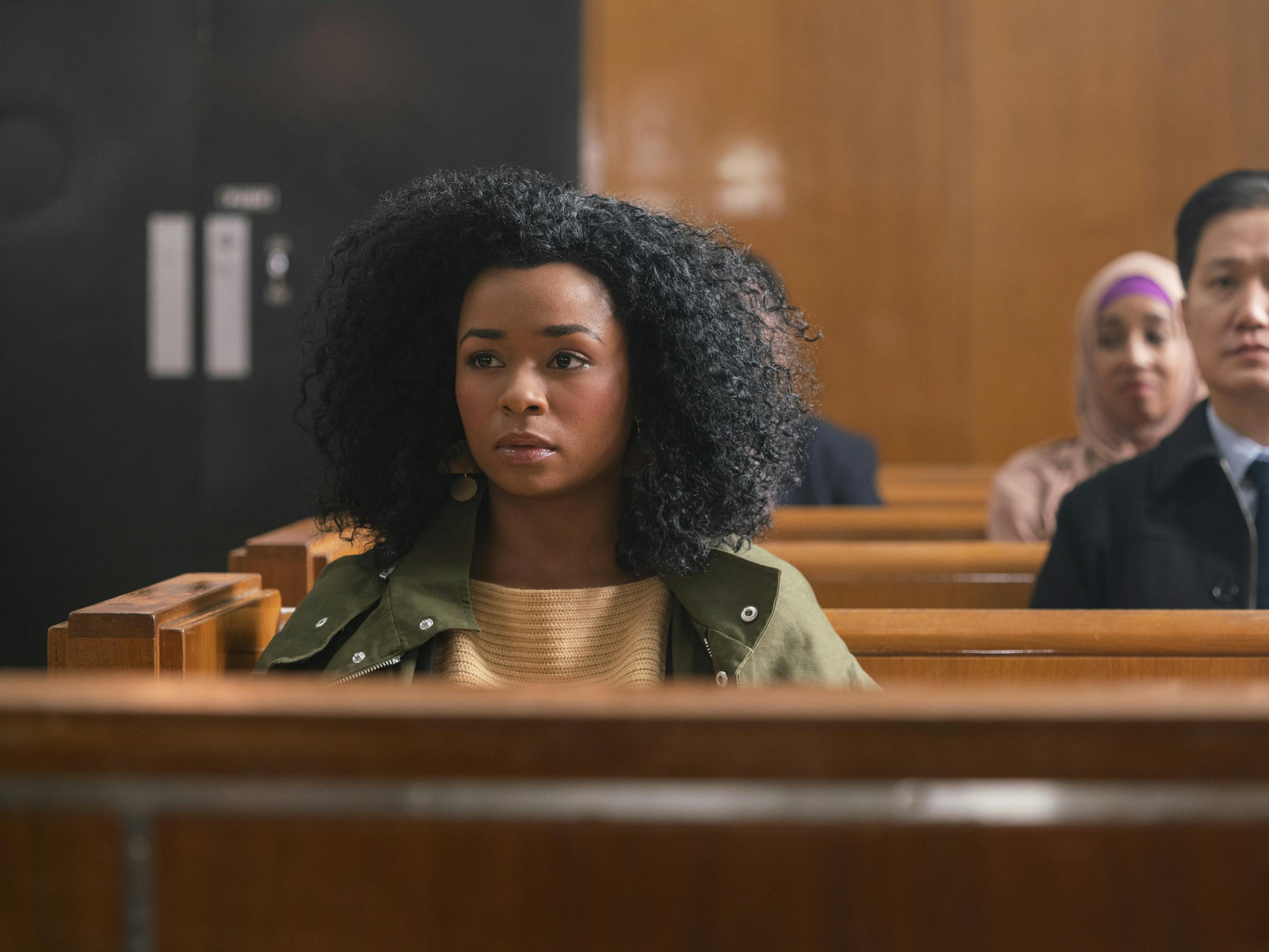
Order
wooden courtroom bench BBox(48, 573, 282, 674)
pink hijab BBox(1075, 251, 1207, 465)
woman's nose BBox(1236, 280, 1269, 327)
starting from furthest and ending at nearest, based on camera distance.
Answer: pink hijab BBox(1075, 251, 1207, 465)
woman's nose BBox(1236, 280, 1269, 327)
wooden courtroom bench BBox(48, 573, 282, 674)

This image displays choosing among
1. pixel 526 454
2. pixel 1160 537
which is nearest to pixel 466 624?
pixel 526 454

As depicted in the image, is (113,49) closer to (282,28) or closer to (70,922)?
(282,28)

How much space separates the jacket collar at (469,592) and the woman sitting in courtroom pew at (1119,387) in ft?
4.69

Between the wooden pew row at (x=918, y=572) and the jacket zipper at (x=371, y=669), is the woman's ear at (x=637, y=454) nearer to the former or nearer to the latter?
the jacket zipper at (x=371, y=669)

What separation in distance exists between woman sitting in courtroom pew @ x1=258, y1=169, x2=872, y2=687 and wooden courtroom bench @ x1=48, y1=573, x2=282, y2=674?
76 millimetres

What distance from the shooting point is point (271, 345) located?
3.84 m

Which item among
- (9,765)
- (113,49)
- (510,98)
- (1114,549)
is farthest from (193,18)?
(9,765)

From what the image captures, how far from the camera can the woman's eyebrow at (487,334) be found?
1251 millimetres

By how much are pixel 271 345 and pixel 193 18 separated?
1.06m

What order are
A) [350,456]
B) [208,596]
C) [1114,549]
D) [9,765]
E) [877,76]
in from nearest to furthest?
[9,765] → [208,596] → [350,456] → [1114,549] → [877,76]

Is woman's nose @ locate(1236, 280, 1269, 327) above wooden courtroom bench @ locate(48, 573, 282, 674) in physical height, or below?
above

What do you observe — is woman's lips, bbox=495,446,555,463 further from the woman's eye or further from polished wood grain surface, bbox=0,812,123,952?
polished wood grain surface, bbox=0,812,123,952

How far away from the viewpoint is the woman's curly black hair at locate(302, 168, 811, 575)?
4.25ft

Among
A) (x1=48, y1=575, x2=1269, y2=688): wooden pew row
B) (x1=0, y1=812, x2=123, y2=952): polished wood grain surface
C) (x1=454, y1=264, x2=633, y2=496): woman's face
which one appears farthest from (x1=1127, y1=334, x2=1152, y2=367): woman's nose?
(x1=0, y1=812, x2=123, y2=952): polished wood grain surface
